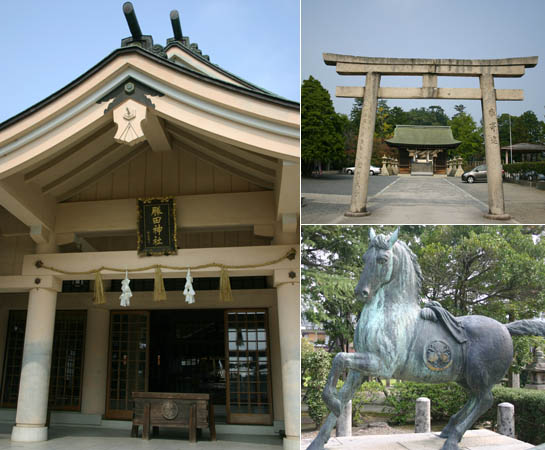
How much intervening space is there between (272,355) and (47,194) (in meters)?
4.42

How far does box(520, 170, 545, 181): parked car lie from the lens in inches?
179

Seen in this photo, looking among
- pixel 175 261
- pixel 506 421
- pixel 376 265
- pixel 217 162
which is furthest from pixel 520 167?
pixel 175 261

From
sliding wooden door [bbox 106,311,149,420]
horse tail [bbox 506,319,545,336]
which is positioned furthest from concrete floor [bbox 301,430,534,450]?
sliding wooden door [bbox 106,311,149,420]

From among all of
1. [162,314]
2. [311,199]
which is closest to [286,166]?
[311,199]

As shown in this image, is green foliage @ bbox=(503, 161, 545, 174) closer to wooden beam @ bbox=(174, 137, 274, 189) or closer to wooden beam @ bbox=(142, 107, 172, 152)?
wooden beam @ bbox=(174, 137, 274, 189)

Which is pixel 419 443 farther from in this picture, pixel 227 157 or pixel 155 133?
pixel 155 133

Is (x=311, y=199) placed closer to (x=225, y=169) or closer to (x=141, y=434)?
(x=225, y=169)

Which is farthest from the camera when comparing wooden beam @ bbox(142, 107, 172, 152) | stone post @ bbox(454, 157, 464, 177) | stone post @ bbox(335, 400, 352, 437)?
stone post @ bbox(335, 400, 352, 437)

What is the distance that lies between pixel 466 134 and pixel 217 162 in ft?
12.1

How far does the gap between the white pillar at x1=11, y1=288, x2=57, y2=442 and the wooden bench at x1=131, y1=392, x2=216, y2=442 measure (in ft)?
4.26

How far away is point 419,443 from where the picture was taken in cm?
470

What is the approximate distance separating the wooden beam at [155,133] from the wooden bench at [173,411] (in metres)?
3.68

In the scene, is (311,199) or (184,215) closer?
(311,199)

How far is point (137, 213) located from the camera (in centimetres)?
734
